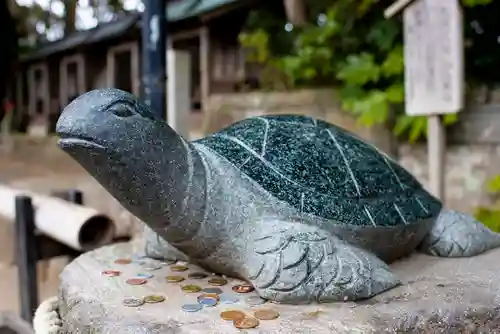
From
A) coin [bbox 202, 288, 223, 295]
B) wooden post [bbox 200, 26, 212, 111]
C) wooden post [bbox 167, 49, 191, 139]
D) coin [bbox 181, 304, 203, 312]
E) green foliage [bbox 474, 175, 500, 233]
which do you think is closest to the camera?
coin [bbox 181, 304, 203, 312]

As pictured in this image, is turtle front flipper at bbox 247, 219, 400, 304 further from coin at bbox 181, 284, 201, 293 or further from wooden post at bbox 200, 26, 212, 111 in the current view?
wooden post at bbox 200, 26, 212, 111

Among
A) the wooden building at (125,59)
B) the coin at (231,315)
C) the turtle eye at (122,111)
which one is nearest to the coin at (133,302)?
the coin at (231,315)

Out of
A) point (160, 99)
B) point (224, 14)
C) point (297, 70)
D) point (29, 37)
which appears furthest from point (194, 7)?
point (29, 37)

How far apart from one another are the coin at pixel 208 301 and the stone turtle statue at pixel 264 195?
11 centimetres

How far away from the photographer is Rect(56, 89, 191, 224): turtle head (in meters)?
1.20

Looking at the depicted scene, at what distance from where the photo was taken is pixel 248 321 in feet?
3.84

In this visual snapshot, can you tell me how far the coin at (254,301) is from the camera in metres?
1.30

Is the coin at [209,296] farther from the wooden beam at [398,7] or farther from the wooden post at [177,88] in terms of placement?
the wooden beam at [398,7]

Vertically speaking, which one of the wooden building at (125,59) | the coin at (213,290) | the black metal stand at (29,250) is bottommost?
the black metal stand at (29,250)

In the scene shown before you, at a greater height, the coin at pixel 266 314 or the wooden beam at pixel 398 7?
the wooden beam at pixel 398 7

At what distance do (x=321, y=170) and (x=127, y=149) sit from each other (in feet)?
1.76

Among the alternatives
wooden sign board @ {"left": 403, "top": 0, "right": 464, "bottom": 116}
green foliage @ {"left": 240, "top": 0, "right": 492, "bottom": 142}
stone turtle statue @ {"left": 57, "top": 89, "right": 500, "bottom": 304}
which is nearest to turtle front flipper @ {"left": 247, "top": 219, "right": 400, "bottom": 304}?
stone turtle statue @ {"left": 57, "top": 89, "right": 500, "bottom": 304}

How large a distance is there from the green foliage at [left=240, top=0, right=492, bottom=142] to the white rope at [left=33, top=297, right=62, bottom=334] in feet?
7.89

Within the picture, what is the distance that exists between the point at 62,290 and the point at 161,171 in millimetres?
538
